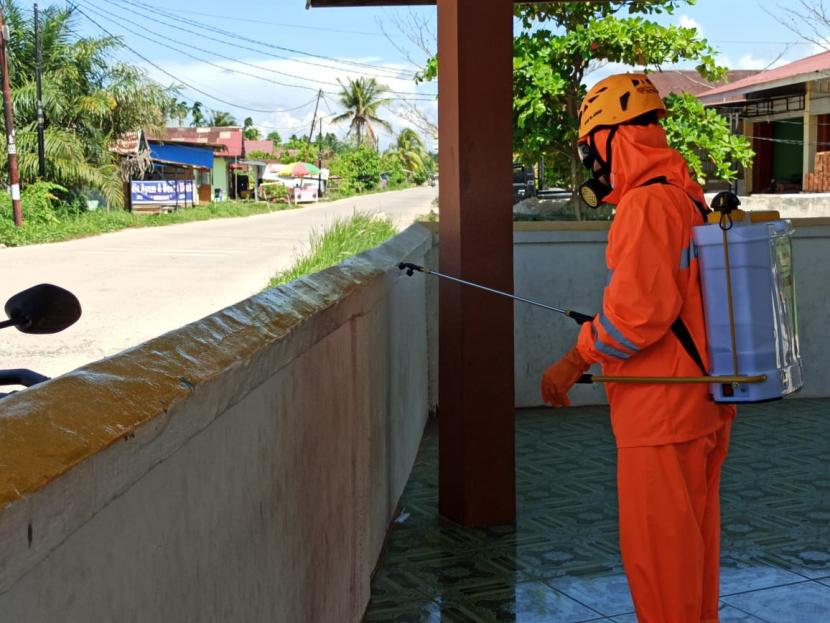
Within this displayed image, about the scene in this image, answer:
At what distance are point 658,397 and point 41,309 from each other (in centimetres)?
178

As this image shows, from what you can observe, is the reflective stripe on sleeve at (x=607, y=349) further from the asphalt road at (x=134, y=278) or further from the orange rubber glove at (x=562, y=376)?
the asphalt road at (x=134, y=278)

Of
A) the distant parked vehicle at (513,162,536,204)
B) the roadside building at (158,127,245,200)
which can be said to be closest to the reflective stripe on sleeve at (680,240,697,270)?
the distant parked vehicle at (513,162,536,204)

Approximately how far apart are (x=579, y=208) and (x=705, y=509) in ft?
35.1

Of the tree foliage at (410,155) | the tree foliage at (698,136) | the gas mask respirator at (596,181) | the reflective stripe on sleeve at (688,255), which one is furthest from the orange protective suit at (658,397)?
the tree foliage at (410,155)

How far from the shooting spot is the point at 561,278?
8.22 metres

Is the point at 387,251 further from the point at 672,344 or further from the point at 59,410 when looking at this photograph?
the point at 59,410

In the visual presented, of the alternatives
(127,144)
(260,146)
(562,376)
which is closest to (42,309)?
(562,376)

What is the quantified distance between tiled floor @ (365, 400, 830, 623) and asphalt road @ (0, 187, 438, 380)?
17.3 feet

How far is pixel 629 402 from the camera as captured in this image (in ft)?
11.2

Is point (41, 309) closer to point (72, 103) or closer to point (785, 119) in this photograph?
point (785, 119)

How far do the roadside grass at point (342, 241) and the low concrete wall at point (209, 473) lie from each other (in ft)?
31.3

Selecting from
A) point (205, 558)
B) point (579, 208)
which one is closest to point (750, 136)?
point (579, 208)

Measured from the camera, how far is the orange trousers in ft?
10.8

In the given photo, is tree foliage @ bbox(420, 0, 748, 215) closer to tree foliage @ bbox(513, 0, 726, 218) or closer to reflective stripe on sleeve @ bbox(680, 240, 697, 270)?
tree foliage @ bbox(513, 0, 726, 218)
